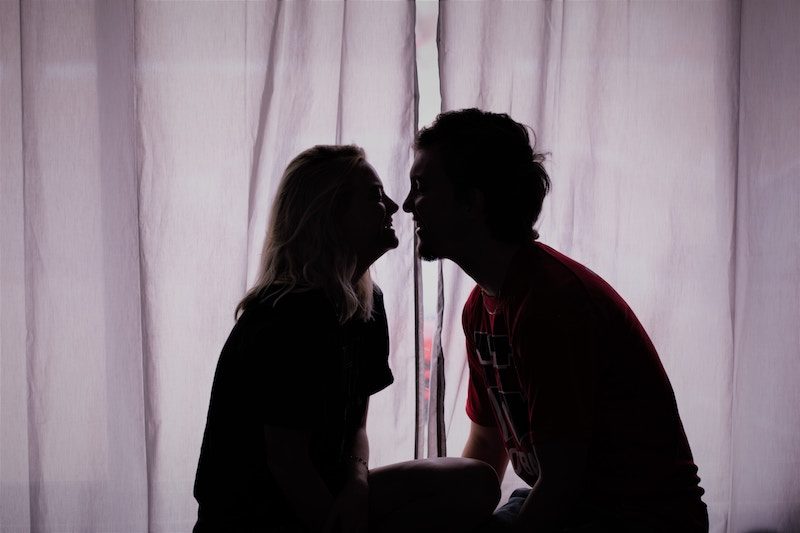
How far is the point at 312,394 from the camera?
42.5 inches

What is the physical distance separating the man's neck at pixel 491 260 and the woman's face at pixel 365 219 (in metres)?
0.16

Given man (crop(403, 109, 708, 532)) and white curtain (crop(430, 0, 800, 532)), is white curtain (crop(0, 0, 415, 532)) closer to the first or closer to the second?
white curtain (crop(430, 0, 800, 532))

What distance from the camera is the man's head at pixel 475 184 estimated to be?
124cm

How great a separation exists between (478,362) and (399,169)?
55 centimetres

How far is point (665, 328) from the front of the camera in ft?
5.74

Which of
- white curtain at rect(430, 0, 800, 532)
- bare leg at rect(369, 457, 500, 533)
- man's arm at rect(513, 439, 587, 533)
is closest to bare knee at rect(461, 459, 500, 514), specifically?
bare leg at rect(369, 457, 500, 533)

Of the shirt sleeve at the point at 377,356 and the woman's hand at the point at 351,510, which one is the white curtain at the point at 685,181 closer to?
the shirt sleeve at the point at 377,356

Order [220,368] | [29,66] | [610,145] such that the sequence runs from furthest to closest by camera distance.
Result: [610,145]
[29,66]
[220,368]

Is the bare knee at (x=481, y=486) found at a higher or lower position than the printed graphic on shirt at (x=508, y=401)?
lower

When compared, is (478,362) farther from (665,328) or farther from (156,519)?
(156,519)

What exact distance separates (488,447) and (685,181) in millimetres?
857

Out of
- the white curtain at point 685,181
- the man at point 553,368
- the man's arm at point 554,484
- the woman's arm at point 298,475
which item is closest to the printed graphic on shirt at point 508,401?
the man at point 553,368

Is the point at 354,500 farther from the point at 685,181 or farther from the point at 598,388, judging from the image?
the point at 685,181

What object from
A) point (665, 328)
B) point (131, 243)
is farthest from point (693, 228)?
point (131, 243)
